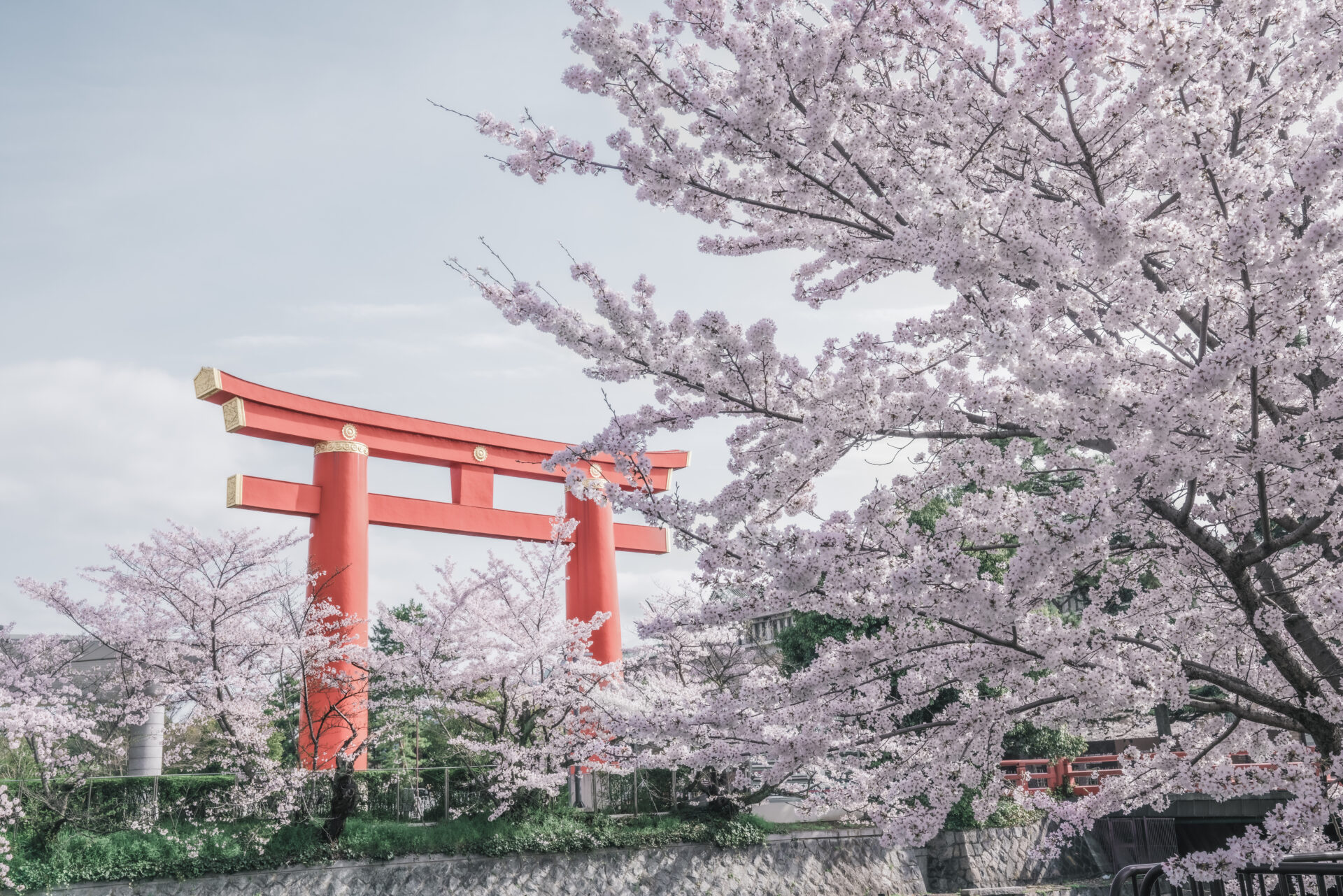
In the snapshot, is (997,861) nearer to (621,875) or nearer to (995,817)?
(995,817)

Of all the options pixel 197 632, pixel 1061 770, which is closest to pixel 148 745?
pixel 197 632

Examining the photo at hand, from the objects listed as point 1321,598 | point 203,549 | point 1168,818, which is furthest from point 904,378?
point 1168,818

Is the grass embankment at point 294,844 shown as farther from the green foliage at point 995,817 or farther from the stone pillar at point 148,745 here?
the green foliage at point 995,817

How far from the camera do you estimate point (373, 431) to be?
634 inches

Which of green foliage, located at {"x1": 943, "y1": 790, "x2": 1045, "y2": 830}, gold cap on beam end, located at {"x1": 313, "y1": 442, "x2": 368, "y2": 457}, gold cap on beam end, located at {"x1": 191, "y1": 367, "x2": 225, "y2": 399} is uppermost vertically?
gold cap on beam end, located at {"x1": 191, "y1": 367, "x2": 225, "y2": 399}

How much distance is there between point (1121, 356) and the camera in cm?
454

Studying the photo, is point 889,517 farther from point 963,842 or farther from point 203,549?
point 963,842

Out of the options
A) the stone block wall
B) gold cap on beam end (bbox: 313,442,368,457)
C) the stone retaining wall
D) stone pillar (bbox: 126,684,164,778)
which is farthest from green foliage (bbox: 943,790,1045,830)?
stone pillar (bbox: 126,684,164,778)

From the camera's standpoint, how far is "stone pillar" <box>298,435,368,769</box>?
13.8 metres

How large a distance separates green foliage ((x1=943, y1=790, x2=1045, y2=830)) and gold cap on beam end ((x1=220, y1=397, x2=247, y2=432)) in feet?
46.6

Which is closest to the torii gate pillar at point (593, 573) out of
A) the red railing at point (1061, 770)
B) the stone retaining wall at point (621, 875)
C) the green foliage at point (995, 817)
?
the stone retaining wall at point (621, 875)

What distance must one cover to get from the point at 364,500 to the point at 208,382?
3.24 meters

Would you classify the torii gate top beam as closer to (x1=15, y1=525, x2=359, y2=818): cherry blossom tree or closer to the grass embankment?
(x1=15, y1=525, x2=359, y2=818): cherry blossom tree

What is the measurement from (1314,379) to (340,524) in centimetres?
1417
